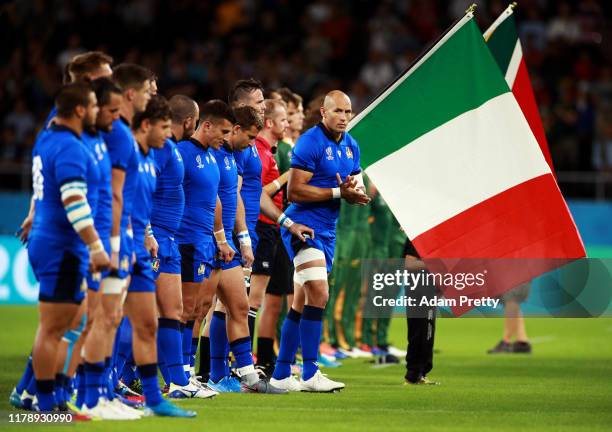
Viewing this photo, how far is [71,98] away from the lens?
8.38 metres

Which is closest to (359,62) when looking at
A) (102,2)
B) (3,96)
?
(102,2)

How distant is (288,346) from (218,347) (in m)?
0.61

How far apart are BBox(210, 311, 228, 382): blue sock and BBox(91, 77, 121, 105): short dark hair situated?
3113 mm

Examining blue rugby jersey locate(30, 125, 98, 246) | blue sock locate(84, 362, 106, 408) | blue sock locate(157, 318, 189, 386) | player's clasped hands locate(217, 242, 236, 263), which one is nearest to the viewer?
blue rugby jersey locate(30, 125, 98, 246)

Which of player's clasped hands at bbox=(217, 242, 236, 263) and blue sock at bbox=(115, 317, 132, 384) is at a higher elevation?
player's clasped hands at bbox=(217, 242, 236, 263)

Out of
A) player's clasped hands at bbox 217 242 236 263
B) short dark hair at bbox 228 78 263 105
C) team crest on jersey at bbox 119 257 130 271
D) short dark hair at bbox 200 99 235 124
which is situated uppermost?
short dark hair at bbox 228 78 263 105

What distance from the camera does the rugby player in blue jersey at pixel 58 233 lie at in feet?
27.5

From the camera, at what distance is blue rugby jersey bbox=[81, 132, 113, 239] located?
8508mm

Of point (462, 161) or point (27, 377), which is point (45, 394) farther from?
point (462, 161)

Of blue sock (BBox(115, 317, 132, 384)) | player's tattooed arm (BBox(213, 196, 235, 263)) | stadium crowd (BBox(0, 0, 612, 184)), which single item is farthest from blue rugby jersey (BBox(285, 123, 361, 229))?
stadium crowd (BBox(0, 0, 612, 184))

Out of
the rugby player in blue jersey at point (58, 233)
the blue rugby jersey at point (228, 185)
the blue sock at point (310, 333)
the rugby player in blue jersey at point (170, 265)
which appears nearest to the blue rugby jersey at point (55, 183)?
the rugby player in blue jersey at point (58, 233)

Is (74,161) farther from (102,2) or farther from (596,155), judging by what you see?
(102,2)

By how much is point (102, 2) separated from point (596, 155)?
414 inches

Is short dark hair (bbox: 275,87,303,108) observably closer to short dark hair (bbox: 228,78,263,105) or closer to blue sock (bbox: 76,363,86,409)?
short dark hair (bbox: 228,78,263,105)
